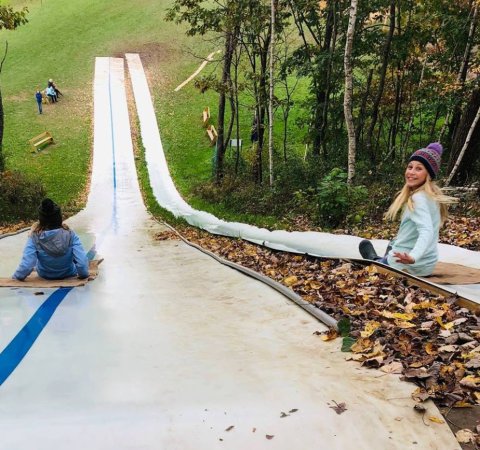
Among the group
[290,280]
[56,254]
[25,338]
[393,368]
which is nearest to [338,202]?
[290,280]

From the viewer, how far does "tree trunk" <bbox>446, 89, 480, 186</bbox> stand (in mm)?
9508

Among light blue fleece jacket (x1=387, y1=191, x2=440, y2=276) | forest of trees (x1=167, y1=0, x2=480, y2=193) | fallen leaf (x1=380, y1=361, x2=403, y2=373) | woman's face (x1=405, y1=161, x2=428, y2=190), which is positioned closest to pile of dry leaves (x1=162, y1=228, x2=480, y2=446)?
fallen leaf (x1=380, y1=361, x2=403, y2=373)

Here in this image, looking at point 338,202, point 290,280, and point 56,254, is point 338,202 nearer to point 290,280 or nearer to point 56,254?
point 290,280

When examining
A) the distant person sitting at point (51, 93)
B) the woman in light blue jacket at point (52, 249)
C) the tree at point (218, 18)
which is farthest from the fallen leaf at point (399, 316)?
the distant person sitting at point (51, 93)

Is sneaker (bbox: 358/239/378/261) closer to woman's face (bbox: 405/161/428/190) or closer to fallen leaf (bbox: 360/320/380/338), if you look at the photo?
woman's face (bbox: 405/161/428/190)

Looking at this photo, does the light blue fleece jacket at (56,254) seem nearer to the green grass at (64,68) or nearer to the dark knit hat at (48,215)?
the dark knit hat at (48,215)

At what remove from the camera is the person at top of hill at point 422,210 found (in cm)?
376

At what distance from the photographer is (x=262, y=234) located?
8148 mm

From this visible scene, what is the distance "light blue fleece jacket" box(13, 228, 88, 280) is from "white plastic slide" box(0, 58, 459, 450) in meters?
0.48

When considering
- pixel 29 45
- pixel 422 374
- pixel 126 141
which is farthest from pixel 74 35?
pixel 422 374

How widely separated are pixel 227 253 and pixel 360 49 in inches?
369

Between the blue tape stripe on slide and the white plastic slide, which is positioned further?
the blue tape stripe on slide

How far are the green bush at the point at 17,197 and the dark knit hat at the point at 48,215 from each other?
25.9ft

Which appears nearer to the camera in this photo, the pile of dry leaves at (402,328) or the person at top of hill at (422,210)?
the pile of dry leaves at (402,328)
